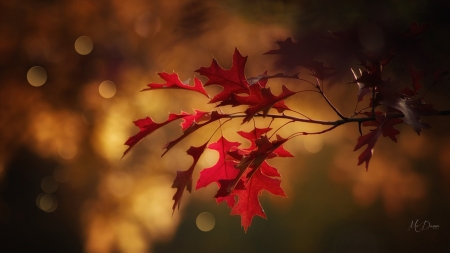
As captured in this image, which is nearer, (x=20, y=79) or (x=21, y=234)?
(x=20, y=79)

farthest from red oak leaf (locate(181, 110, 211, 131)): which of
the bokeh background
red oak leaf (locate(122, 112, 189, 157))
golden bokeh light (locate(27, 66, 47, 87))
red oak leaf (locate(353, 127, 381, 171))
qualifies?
golden bokeh light (locate(27, 66, 47, 87))

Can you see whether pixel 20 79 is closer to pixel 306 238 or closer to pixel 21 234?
pixel 21 234

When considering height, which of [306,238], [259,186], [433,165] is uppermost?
[259,186]

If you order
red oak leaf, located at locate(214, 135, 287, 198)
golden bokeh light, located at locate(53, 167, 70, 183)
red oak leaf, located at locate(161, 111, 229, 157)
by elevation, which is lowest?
golden bokeh light, located at locate(53, 167, 70, 183)

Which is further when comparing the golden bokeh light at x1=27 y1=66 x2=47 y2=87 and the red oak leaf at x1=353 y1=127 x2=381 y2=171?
the golden bokeh light at x1=27 y1=66 x2=47 y2=87

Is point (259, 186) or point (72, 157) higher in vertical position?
point (259, 186)

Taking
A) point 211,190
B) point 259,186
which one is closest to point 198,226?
point 211,190

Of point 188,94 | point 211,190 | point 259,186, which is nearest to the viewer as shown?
point 259,186

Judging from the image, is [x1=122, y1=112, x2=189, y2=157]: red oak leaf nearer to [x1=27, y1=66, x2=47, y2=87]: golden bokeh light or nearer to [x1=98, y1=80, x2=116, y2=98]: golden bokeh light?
[x1=98, y1=80, x2=116, y2=98]: golden bokeh light

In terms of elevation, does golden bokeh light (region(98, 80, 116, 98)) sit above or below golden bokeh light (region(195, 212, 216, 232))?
above
